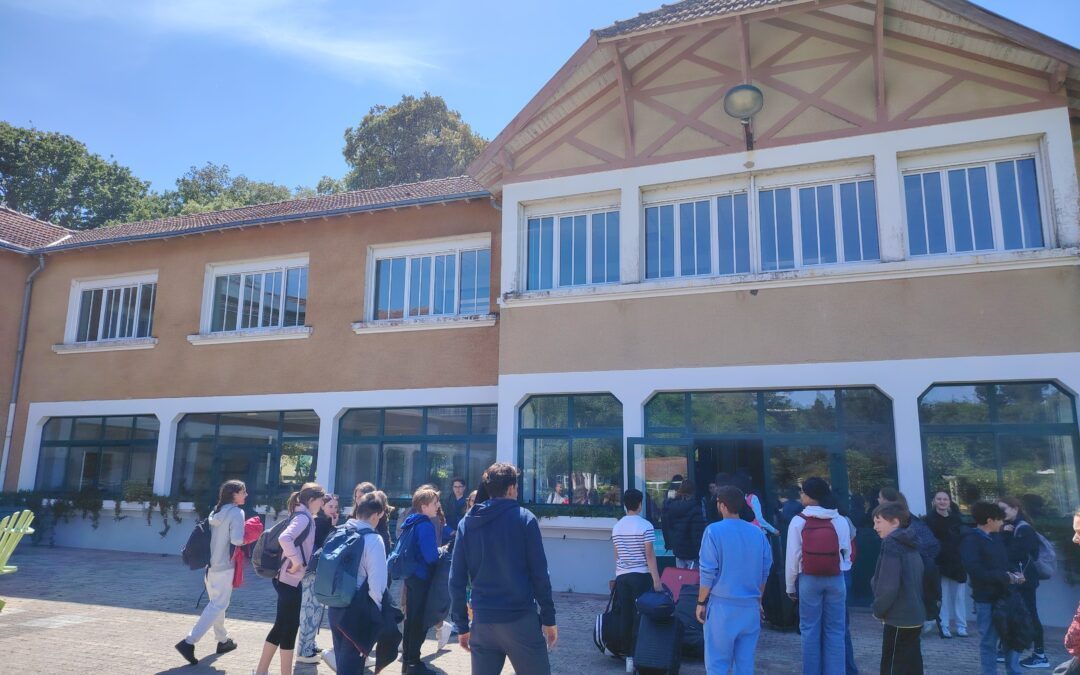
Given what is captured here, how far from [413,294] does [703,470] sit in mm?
6196

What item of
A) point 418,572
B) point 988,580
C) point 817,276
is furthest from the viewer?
point 817,276

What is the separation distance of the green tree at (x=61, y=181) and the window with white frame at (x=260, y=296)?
2546 centimetres

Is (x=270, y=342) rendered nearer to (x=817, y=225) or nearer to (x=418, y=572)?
(x=418, y=572)

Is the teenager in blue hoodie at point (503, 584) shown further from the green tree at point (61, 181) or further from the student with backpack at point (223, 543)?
the green tree at point (61, 181)

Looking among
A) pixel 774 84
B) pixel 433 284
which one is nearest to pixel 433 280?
pixel 433 284

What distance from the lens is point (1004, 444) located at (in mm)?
9469

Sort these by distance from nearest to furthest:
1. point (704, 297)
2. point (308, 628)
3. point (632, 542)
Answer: point (632, 542) < point (308, 628) < point (704, 297)

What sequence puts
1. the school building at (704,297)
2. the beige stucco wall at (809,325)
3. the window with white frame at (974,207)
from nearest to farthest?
the beige stucco wall at (809,325) → the school building at (704,297) → the window with white frame at (974,207)

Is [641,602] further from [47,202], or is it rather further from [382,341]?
[47,202]

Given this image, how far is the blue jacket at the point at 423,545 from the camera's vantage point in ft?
20.3

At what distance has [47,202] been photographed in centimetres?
3494

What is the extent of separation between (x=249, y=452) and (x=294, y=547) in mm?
9234

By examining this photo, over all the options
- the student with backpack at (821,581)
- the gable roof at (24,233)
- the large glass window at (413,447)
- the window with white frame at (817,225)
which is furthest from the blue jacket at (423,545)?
the gable roof at (24,233)

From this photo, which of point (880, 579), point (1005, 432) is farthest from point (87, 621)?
point (1005, 432)
